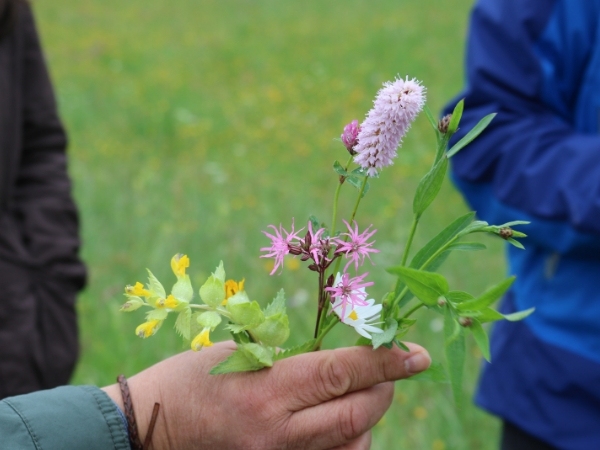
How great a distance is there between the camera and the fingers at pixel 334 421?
2.49 ft

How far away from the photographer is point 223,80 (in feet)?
19.9

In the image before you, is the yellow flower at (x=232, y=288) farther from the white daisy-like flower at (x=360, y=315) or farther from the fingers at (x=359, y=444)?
the fingers at (x=359, y=444)

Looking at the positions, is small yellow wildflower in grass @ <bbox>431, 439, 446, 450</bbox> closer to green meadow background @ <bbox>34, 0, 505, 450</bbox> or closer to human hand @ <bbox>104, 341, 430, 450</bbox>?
green meadow background @ <bbox>34, 0, 505, 450</bbox>


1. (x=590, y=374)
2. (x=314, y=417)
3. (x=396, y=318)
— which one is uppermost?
(x=396, y=318)

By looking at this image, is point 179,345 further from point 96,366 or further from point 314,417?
point 314,417

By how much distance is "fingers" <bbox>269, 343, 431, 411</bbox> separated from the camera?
741 mm

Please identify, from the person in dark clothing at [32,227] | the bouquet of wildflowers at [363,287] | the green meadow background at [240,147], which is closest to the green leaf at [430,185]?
the bouquet of wildflowers at [363,287]

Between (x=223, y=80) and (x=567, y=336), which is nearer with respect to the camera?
(x=567, y=336)

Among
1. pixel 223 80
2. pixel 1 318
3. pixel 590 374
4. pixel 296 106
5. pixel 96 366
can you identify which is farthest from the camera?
pixel 223 80

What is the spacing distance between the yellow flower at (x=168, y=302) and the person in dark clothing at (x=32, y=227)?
827mm

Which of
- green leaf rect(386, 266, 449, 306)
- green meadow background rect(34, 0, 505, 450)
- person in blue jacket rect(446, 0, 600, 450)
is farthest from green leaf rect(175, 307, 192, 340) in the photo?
green meadow background rect(34, 0, 505, 450)

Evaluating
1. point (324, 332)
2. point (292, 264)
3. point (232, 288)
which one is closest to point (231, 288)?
point (232, 288)

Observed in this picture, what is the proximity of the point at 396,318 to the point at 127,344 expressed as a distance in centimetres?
176

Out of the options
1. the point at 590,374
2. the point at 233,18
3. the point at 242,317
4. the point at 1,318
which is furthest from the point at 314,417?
the point at 233,18
